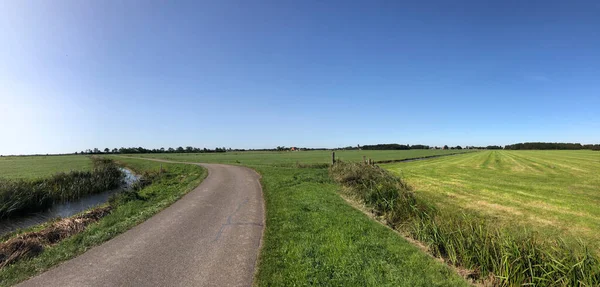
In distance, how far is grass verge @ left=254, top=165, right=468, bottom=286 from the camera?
5.87 metres

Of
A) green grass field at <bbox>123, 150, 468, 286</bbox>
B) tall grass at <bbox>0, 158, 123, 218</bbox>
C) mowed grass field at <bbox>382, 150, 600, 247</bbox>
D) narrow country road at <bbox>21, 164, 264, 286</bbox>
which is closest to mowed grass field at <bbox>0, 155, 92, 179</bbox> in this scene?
tall grass at <bbox>0, 158, 123, 218</bbox>

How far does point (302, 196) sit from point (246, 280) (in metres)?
9.61

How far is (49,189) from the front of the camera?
19.4 m

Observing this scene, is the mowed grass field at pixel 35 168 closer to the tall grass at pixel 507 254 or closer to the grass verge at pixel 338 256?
the grass verge at pixel 338 256

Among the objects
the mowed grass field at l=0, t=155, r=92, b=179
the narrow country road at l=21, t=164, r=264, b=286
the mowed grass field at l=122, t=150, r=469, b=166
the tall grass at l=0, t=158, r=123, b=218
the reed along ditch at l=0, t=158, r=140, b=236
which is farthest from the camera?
the mowed grass field at l=122, t=150, r=469, b=166

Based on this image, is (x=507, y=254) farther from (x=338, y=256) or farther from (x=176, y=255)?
(x=176, y=255)

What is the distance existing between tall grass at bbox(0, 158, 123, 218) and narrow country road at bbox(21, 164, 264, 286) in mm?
12051

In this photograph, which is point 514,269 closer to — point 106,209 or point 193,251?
point 193,251

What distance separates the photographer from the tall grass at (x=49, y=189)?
50.5 feet

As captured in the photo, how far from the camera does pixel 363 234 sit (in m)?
9.02

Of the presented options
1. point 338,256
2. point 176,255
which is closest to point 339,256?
point 338,256

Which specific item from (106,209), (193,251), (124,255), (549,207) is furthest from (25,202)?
(549,207)

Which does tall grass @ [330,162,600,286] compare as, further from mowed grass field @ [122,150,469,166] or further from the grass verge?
mowed grass field @ [122,150,469,166]

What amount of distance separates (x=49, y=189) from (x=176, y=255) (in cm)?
2047
